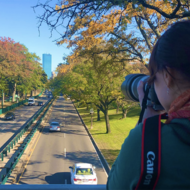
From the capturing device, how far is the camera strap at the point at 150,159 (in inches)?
22.4

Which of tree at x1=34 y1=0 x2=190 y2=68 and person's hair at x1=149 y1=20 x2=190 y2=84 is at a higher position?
tree at x1=34 y1=0 x2=190 y2=68

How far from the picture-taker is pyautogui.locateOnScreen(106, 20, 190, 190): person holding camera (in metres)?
0.57

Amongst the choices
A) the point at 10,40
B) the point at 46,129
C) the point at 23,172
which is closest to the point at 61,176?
the point at 23,172

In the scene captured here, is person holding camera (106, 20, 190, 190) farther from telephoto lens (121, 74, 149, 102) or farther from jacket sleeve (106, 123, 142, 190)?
telephoto lens (121, 74, 149, 102)

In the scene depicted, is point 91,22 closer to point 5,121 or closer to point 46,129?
point 46,129

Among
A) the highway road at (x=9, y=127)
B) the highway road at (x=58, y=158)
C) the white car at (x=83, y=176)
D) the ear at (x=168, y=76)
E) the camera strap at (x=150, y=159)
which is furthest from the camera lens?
the highway road at (x=9, y=127)

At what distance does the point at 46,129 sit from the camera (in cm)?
1889

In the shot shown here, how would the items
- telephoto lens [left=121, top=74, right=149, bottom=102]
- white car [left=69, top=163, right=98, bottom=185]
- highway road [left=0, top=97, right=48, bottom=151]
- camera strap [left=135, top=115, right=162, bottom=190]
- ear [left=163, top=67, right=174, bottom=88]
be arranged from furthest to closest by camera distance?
highway road [left=0, top=97, right=48, bottom=151]
white car [left=69, top=163, right=98, bottom=185]
telephoto lens [left=121, top=74, right=149, bottom=102]
ear [left=163, top=67, right=174, bottom=88]
camera strap [left=135, top=115, right=162, bottom=190]

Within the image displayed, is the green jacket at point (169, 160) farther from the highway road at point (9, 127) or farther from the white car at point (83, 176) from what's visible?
the highway road at point (9, 127)

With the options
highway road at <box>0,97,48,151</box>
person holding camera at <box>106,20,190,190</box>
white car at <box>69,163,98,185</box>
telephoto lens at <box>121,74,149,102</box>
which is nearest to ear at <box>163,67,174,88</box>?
person holding camera at <box>106,20,190,190</box>

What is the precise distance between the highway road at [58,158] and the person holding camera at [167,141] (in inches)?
323

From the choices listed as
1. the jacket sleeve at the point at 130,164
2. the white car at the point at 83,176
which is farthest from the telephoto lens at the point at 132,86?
the white car at the point at 83,176

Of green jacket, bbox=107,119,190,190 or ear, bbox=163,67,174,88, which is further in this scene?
ear, bbox=163,67,174,88

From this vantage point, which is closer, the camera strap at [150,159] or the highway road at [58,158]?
the camera strap at [150,159]
